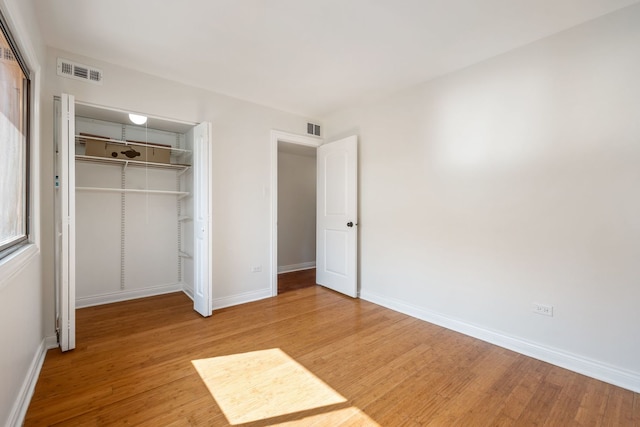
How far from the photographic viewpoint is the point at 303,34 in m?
2.30

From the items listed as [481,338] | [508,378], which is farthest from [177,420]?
[481,338]

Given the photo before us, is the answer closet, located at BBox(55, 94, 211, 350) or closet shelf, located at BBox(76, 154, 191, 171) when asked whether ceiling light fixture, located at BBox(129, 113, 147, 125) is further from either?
closet shelf, located at BBox(76, 154, 191, 171)

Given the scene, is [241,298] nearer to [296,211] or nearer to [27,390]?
[27,390]

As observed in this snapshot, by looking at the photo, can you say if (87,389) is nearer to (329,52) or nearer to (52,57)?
(52,57)

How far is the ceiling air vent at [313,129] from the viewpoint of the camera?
423 centimetres

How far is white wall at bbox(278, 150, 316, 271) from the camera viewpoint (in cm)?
545

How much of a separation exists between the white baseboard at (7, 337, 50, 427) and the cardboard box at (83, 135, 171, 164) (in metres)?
1.88

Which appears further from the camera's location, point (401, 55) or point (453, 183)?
point (453, 183)

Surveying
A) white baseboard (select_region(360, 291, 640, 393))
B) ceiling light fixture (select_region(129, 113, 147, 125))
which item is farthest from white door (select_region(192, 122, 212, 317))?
white baseboard (select_region(360, 291, 640, 393))

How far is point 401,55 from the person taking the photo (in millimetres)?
2582

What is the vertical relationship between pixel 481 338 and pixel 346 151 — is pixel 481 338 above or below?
below

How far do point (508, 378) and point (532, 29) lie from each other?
263 cm

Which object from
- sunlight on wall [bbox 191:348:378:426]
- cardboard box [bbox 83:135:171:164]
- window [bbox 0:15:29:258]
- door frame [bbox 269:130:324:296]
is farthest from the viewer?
door frame [bbox 269:130:324:296]

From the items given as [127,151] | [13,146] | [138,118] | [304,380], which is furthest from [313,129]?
[304,380]
